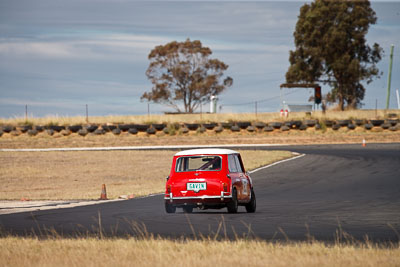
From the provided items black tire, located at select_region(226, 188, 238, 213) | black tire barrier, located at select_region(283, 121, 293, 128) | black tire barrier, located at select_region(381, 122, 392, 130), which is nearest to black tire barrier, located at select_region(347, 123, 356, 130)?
black tire barrier, located at select_region(381, 122, 392, 130)

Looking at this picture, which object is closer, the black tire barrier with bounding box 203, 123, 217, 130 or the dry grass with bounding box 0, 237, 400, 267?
the dry grass with bounding box 0, 237, 400, 267

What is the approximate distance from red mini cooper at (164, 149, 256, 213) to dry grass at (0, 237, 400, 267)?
475 centimetres

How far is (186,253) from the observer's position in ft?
30.8

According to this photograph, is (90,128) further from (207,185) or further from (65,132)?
(207,185)

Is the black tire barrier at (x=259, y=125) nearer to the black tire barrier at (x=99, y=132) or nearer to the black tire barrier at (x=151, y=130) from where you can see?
the black tire barrier at (x=151, y=130)

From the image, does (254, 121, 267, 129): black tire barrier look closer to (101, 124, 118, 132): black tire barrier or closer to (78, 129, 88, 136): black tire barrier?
(101, 124, 118, 132): black tire barrier

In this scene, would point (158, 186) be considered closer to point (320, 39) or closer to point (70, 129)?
point (70, 129)

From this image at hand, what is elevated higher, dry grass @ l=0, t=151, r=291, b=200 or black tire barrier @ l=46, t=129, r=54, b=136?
black tire barrier @ l=46, t=129, r=54, b=136

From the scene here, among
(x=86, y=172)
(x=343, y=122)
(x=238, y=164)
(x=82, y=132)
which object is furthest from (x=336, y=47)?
(x=238, y=164)

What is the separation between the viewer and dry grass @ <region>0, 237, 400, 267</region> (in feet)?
28.4

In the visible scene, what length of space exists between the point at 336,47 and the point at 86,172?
44807 millimetres

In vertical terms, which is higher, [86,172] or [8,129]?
[8,129]

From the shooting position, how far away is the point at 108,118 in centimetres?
6262

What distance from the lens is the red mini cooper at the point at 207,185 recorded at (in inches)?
605
